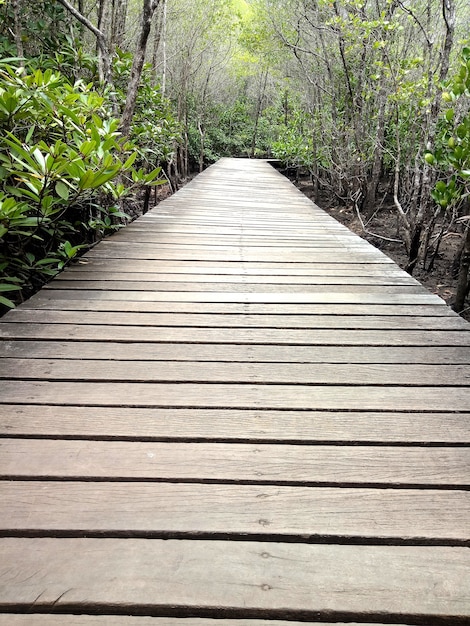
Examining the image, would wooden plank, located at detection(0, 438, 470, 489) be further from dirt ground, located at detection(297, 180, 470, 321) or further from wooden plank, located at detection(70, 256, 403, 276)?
dirt ground, located at detection(297, 180, 470, 321)

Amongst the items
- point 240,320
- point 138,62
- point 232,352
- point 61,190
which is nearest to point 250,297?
point 240,320

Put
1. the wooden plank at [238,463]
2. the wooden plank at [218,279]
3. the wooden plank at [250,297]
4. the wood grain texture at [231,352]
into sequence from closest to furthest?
1. the wooden plank at [238,463]
2. the wood grain texture at [231,352]
3. the wooden plank at [250,297]
4. the wooden plank at [218,279]

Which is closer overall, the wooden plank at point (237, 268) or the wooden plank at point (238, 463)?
the wooden plank at point (238, 463)

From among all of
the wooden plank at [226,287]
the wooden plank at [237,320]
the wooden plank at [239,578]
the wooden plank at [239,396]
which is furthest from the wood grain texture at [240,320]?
the wooden plank at [239,578]

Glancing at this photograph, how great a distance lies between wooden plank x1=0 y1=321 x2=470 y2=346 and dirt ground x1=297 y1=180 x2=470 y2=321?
222 centimetres

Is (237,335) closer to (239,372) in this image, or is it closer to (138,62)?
(239,372)

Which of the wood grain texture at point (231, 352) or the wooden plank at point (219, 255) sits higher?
the wooden plank at point (219, 255)

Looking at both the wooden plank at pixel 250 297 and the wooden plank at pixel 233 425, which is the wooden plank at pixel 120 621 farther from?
the wooden plank at pixel 250 297

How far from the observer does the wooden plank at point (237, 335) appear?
6.50ft

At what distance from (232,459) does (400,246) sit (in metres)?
6.53

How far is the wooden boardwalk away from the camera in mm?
909

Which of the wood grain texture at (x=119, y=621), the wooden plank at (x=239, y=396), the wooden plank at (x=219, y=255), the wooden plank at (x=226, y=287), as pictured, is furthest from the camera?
the wooden plank at (x=219, y=255)

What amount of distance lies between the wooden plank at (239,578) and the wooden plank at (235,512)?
0.03 metres

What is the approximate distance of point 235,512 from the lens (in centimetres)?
109
